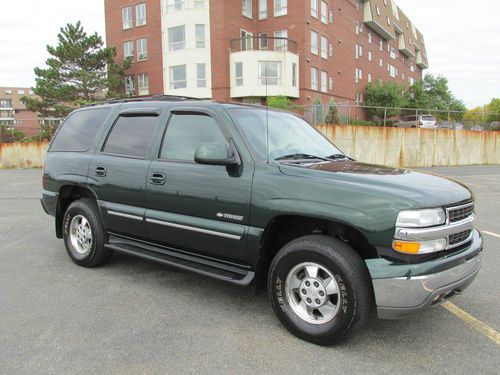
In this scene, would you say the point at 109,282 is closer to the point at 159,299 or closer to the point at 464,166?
the point at 159,299

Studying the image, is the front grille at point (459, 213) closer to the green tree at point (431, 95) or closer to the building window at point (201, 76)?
the building window at point (201, 76)

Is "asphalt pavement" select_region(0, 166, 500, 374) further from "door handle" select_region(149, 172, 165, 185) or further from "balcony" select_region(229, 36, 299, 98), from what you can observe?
"balcony" select_region(229, 36, 299, 98)

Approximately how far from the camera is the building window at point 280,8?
3406 centimetres

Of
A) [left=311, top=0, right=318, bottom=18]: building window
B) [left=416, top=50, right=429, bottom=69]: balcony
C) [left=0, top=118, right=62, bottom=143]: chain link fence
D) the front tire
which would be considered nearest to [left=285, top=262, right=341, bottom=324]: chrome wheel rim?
the front tire

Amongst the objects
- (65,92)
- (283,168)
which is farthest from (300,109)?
(65,92)

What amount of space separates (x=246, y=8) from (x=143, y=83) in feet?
34.9

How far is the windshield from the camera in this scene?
3.83 meters

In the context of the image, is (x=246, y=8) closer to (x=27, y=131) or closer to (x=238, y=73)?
(x=238, y=73)

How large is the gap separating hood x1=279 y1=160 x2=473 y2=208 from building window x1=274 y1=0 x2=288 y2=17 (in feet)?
109

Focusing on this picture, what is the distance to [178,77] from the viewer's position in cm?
3416

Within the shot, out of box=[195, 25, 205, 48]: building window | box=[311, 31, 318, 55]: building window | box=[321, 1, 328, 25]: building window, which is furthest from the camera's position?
box=[321, 1, 328, 25]: building window

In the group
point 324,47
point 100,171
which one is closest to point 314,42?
point 324,47

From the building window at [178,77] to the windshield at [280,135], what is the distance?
100.0 ft

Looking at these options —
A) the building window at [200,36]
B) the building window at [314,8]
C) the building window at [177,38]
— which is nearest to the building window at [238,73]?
the building window at [200,36]
